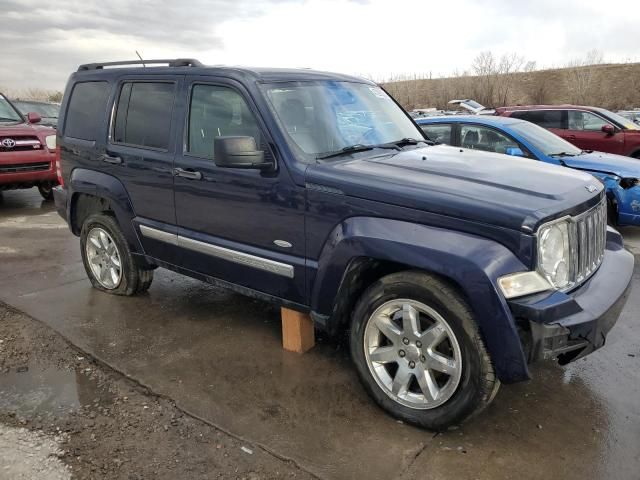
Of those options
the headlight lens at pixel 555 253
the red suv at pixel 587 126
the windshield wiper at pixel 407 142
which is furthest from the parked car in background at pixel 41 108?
the headlight lens at pixel 555 253

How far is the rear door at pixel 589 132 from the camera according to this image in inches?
394

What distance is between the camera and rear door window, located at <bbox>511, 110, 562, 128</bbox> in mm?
10078

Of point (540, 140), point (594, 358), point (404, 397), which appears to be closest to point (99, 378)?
point (404, 397)

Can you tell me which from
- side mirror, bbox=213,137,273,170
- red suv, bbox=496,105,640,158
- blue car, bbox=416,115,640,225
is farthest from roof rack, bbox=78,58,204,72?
red suv, bbox=496,105,640,158

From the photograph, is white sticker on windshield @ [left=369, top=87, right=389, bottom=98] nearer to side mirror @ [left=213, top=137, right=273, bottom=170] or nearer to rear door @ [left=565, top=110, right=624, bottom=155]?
side mirror @ [left=213, top=137, right=273, bottom=170]

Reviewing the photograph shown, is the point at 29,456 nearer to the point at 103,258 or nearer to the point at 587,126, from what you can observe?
the point at 103,258

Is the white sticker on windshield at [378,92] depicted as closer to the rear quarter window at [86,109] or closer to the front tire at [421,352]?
the front tire at [421,352]

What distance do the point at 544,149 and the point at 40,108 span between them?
13.4m

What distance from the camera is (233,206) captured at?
3.65 m

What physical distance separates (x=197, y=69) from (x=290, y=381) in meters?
2.29

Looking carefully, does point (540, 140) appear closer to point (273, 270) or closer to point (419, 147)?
point (419, 147)

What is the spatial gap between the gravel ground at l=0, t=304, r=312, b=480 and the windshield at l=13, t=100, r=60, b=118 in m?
12.8

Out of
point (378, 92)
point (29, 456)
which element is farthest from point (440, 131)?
point (29, 456)

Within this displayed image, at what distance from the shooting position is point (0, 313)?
15.3 feet
